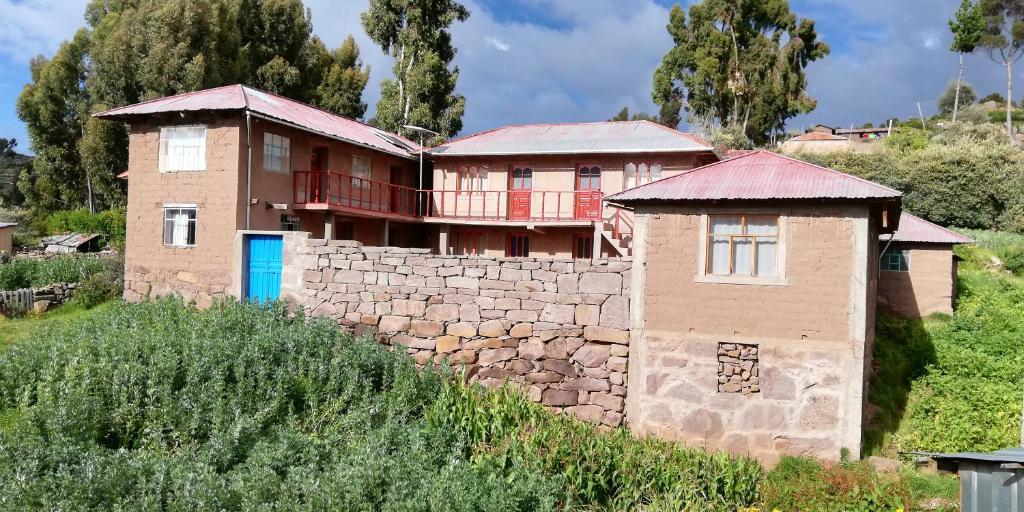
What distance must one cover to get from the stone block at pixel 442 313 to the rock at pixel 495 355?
37.6 inches

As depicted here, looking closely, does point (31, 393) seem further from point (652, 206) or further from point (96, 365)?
point (652, 206)

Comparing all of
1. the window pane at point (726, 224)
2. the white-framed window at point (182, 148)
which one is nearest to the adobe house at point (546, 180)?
the window pane at point (726, 224)

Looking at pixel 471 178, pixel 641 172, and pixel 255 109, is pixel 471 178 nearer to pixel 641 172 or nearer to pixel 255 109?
pixel 641 172

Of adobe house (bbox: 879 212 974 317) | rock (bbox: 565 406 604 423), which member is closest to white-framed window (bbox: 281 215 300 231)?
rock (bbox: 565 406 604 423)

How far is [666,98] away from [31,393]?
36.6 m

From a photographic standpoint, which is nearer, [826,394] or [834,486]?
[834,486]

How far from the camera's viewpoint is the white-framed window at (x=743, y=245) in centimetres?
1178

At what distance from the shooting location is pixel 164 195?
17.5 m

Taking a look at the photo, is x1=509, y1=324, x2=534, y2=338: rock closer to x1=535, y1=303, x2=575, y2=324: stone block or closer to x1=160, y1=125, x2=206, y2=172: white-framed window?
x1=535, y1=303, x2=575, y2=324: stone block

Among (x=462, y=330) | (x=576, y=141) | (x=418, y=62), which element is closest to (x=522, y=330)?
(x=462, y=330)

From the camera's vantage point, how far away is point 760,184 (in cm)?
1196

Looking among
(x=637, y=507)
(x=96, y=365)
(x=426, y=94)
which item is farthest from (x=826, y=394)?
(x=426, y=94)

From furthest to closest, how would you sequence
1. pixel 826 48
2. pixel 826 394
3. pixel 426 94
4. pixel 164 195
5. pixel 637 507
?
pixel 826 48 → pixel 426 94 → pixel 164 195 → pixel 826 394 → pixel 637 507

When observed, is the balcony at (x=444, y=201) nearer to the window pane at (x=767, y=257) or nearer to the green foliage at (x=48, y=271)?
the green foliage at (x=48, y=271)
